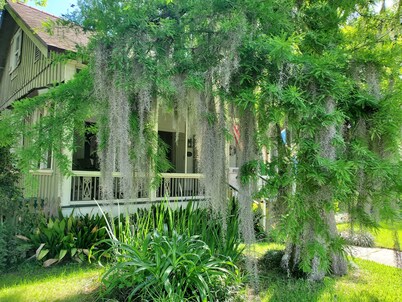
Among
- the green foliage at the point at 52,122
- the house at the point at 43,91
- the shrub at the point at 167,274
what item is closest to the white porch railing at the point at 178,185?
the house at the point at 43,91

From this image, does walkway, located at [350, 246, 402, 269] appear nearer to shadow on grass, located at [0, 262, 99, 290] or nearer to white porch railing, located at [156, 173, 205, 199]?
white porch railing, located at [156, 173, 205, 199]

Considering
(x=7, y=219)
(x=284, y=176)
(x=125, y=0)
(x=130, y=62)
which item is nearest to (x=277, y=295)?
(x=284, y=176)

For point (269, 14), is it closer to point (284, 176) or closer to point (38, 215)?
point (284, 176)

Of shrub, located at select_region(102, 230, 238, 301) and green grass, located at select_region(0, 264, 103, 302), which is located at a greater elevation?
shrub, located at select_region(102, 230, 238, 301)

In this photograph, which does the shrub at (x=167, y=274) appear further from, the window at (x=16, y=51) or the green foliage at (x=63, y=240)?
the window at (x=16, y=51)

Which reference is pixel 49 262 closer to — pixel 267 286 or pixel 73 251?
pixel 73 251

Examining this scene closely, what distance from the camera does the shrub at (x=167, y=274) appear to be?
3186 mm

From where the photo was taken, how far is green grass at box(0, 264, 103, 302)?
3.65 metres

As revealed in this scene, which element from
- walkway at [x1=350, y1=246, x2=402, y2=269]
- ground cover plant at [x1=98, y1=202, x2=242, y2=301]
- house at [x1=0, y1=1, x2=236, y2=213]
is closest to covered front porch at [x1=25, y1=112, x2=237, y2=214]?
house at [x1=0, y1=1, x2=236, y2=213]

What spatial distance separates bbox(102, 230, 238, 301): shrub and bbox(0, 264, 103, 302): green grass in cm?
52

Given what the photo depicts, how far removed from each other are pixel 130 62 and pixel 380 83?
2.20 m

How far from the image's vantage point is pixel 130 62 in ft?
8.61

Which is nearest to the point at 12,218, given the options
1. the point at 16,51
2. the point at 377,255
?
the point at 377,255

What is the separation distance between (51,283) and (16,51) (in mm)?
10240
